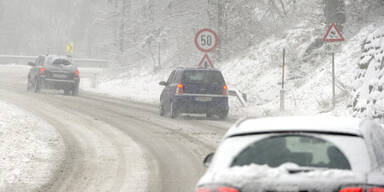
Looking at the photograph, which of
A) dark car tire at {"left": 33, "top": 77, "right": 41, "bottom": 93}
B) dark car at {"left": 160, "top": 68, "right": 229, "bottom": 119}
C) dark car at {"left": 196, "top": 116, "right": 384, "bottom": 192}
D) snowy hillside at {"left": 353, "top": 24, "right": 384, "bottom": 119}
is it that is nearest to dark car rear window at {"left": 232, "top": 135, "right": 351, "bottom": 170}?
dark car at {"left": 196, "top": 116, "right": 384, "bottom": 192}

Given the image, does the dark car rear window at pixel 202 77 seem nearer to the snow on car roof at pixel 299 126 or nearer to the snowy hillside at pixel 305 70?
the snowy hillside at pixel 305 70

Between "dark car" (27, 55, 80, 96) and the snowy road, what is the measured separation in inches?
270

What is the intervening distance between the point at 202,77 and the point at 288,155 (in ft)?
49.3

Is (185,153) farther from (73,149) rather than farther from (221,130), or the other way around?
(221,130)

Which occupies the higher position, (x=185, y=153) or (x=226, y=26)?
(x=226, y=26)

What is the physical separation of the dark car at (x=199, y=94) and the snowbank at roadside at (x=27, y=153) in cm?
430

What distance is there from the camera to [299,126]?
427cm

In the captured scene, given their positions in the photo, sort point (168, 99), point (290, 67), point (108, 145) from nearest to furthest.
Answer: point (108, 145) < point (168, 99) < point (290, 67)

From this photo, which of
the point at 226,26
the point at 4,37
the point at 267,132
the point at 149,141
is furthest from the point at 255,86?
the point at 4,37

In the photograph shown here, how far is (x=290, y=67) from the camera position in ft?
86.8

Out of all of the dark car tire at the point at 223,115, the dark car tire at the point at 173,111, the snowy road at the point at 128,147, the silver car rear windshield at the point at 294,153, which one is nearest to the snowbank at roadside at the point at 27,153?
the snowy road at the point at 128,147

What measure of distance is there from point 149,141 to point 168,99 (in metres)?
6.70

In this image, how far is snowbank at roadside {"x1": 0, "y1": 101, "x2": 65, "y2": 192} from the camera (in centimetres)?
858

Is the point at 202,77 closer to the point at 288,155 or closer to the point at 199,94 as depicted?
the point at 199,94
